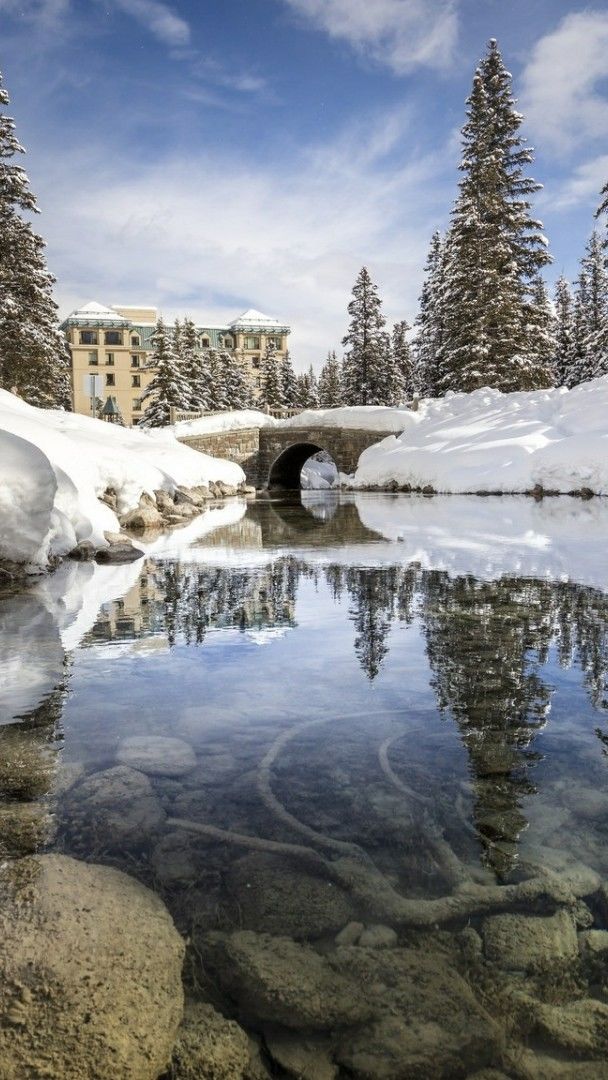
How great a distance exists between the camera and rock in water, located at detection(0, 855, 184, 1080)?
174 cm

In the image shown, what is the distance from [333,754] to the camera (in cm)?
364

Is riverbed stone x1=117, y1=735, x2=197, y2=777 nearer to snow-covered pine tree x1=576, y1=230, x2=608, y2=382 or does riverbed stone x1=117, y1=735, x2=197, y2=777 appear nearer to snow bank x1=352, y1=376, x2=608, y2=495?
snow bank x1=352, y1=376, x2=608, y2=495

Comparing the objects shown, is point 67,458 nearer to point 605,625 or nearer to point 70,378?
point 605,625

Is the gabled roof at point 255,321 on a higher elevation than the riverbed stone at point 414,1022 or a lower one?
higher

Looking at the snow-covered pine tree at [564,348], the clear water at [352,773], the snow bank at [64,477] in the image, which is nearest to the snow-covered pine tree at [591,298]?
the snow-covered pine tree at [564,348]

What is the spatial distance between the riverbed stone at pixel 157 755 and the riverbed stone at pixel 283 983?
126 centimetres

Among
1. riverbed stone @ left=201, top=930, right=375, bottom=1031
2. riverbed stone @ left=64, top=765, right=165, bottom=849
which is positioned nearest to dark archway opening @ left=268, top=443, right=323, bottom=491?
riverbed stone @ left=64, top=765, right=165, bottom=849

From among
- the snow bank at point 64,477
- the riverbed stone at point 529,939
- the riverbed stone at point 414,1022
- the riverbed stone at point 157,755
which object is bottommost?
the riverbed stone at point 414,1022

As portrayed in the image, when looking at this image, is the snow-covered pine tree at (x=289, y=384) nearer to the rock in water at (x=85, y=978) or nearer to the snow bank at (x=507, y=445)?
the snow bank at (x=507, y=445)

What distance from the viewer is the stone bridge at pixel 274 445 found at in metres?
35.7

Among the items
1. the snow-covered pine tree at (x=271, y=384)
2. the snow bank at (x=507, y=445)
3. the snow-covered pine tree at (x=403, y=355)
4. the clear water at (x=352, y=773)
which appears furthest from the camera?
the snow-covered pine tree at (x=403, y=355)

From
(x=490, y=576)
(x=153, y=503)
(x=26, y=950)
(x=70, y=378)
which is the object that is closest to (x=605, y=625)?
(x=490, y=576)

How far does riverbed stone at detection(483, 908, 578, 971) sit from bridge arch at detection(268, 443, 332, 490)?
118ft

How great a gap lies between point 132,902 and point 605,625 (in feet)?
16.9
